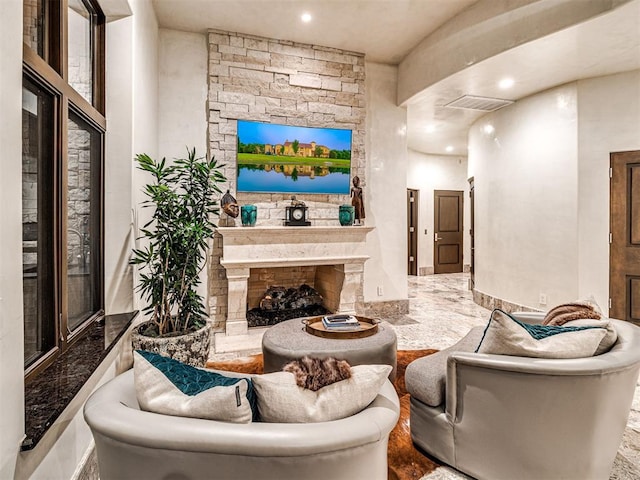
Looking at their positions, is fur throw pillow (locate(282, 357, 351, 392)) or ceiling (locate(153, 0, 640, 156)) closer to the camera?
fur throw pillow (locate(282, 357, 351, 392))

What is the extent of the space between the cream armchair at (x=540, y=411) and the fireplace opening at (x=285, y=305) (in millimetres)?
2882

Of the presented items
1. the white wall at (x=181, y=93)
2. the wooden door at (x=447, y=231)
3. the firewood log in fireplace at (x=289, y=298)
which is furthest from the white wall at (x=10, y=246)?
the wooden door at (x=447, y=231)

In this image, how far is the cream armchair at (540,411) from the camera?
5.10ft

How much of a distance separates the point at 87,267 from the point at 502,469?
8.78 ft

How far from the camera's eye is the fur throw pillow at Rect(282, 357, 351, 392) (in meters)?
1.14

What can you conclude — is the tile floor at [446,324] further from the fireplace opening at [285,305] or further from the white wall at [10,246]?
the white wall at [10,246]

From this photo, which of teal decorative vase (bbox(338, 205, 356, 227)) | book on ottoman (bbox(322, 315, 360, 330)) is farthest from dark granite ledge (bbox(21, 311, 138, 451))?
teal decorative vase (bbox(338, 205, 356, 227))

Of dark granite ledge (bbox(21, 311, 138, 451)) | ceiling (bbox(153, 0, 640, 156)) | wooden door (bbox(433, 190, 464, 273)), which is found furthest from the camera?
wooden door (bbox(433, 190, 464, 273))

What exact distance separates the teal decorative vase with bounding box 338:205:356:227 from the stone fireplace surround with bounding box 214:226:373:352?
129 mm

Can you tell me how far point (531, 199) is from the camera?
4.71 metres

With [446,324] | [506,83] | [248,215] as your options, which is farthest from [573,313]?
[506,83]

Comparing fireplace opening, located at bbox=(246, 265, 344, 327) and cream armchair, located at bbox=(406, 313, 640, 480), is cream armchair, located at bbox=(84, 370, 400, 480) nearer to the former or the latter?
cream armchair, located at bbox=(406, 313, 640, 480)

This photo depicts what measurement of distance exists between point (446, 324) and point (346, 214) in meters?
1.86

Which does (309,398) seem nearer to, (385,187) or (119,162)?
(119,162)
